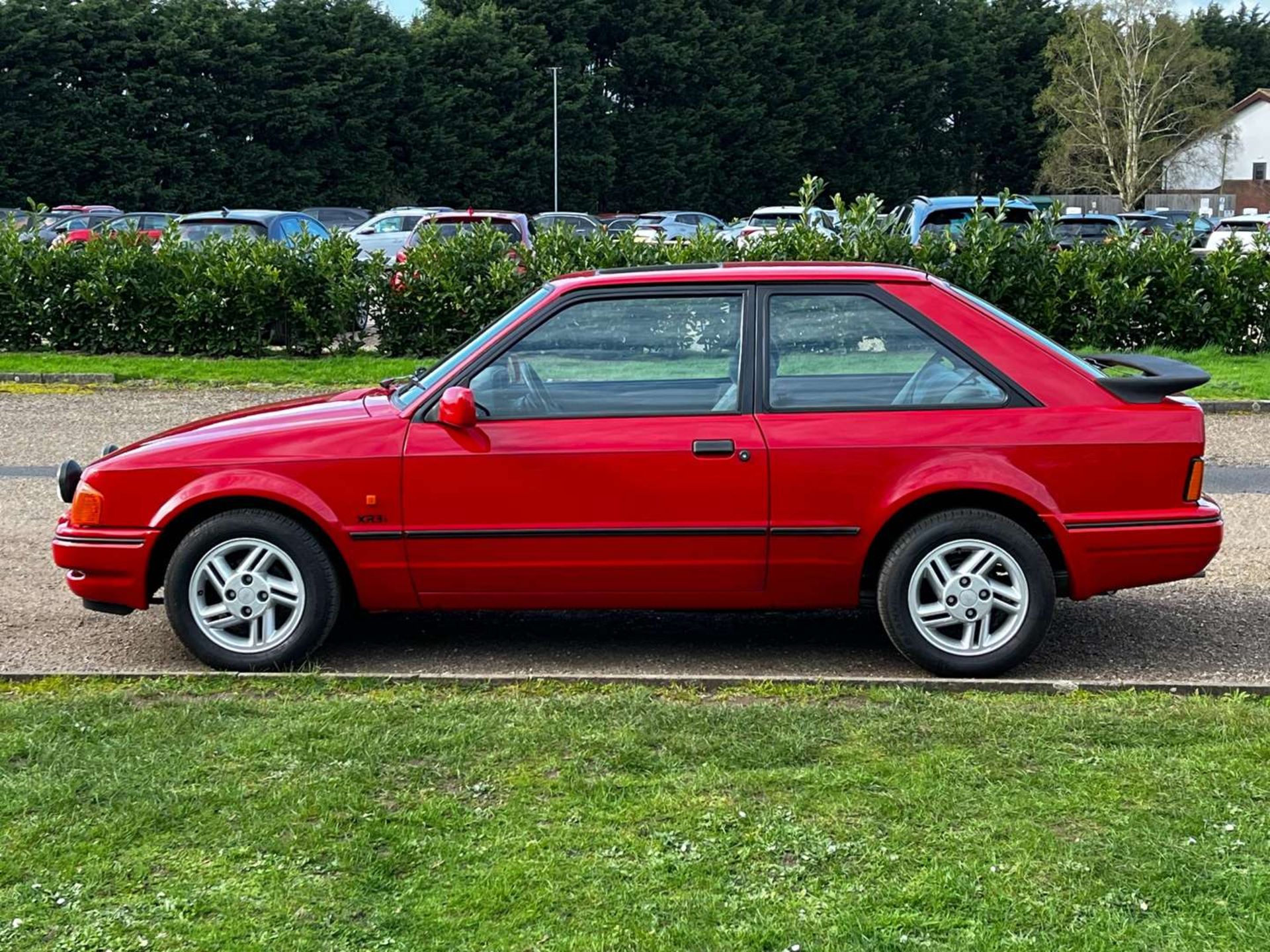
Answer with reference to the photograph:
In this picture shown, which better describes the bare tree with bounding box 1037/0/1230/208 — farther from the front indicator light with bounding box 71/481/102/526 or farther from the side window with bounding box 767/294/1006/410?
the front indicator light with bounding box 71/481/102/526

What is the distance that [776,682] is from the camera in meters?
5.59

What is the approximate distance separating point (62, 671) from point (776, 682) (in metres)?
2.86

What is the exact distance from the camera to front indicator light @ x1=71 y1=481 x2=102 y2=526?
602 centimetres

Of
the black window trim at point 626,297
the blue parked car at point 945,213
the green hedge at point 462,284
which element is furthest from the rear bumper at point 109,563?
the blue parked car at point 945,213

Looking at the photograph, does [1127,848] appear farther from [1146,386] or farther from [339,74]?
[339,74]

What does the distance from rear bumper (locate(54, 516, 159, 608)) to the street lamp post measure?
62157 mm

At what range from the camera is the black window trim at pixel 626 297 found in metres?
5.89

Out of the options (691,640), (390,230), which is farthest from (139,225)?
(691,640)

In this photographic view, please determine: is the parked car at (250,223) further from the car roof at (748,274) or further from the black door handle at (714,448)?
the black door handle at (714,448)

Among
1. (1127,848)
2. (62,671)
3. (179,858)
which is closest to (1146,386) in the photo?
(1127,848)

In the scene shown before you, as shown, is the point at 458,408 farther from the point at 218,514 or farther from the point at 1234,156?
the point at 1234,156

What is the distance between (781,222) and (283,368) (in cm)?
587

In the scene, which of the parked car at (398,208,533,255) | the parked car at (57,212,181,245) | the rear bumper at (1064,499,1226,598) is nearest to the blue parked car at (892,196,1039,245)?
the parked car at (398,208,533,255)

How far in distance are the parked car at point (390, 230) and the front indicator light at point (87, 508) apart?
23.1 metres
